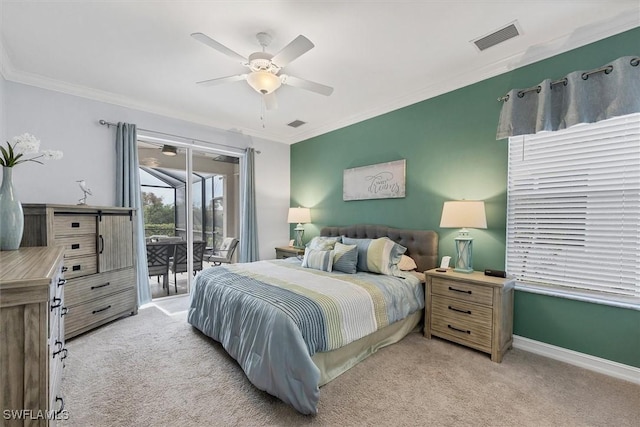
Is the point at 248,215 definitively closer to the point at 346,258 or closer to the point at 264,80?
the point at 346,258

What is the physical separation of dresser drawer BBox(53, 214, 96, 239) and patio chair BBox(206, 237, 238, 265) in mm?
1916

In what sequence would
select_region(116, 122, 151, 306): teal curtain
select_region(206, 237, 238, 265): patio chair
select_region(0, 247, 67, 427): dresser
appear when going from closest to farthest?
select_region(0, 247, 67, 427): dresser, select_region(116, 122, 151, 306): teal curtain, select_region(206, 237, 238, 265): patio chair

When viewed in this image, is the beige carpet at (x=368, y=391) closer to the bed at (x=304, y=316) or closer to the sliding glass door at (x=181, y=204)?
the bed at (x=304, y=316)

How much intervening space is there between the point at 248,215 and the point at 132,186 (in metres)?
1.77

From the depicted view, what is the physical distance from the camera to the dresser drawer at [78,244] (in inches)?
109

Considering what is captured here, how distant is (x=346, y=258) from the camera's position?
3.18 meters

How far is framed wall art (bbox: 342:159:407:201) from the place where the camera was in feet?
12.3

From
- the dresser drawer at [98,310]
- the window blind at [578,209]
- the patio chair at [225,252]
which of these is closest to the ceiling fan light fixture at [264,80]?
the window blind at [578,209]

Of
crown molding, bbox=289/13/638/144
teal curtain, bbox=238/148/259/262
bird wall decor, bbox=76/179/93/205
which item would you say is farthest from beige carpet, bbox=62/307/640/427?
crown molding, bbox=289/13/638/144

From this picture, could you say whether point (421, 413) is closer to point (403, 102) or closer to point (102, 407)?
point (102, 407)

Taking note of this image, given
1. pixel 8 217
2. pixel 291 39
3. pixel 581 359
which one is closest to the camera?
pixel 8 217

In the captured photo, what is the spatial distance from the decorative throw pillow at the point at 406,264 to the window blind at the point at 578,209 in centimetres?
95

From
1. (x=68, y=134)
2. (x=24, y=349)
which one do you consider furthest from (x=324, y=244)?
(x=68, y=134)

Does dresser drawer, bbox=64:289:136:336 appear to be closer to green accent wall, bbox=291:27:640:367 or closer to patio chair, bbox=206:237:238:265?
patio chair, bbox=206:237:238:265
